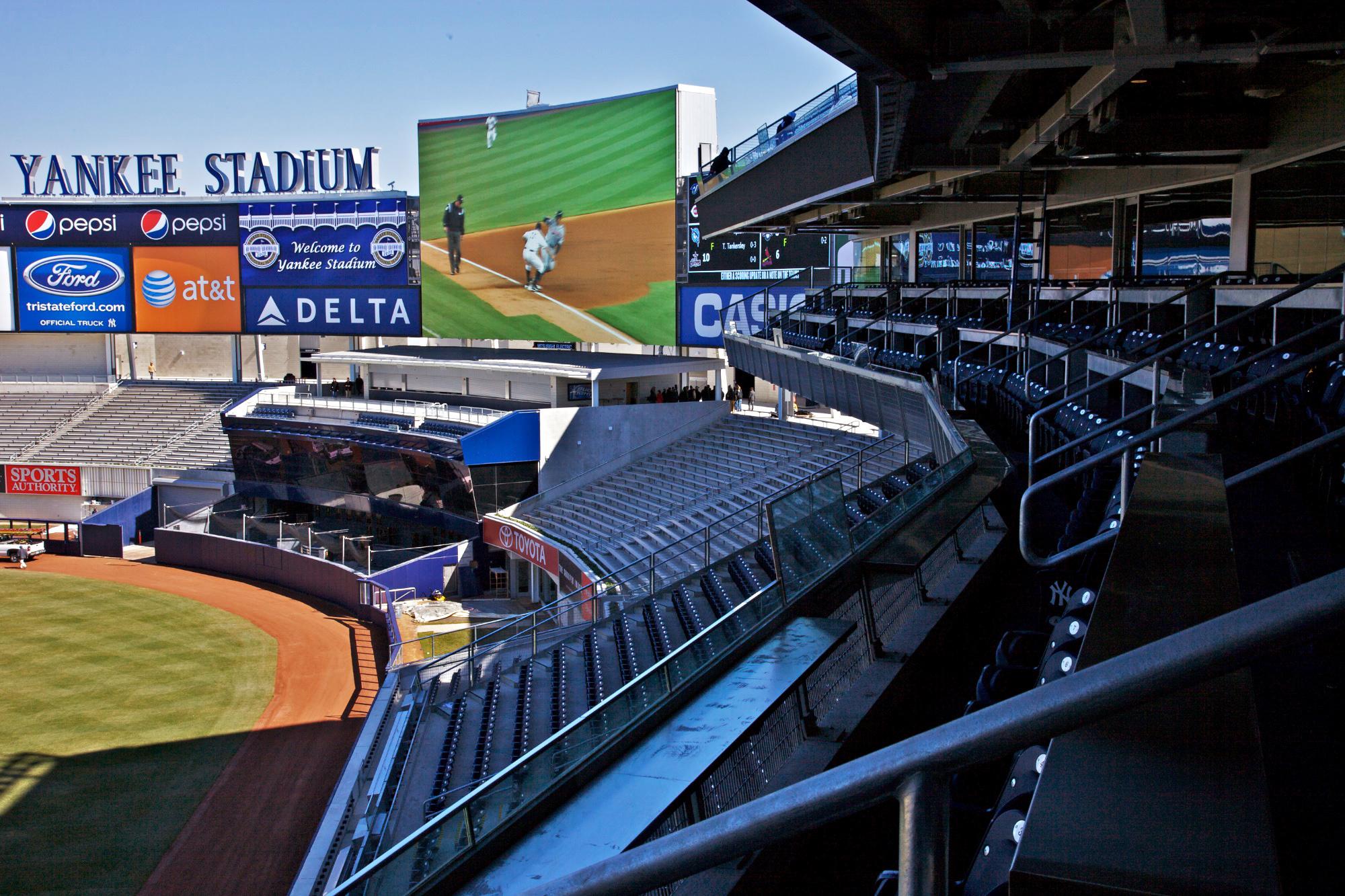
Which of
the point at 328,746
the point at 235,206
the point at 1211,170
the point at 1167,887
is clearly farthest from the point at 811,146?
the point at 235,206

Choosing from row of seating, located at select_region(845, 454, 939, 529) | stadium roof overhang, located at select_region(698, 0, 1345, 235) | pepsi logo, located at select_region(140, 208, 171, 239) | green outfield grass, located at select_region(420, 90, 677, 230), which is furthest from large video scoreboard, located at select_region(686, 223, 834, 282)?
row of seating, located at select_region(845, 454, 939, 529)

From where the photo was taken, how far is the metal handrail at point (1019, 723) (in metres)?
0.95

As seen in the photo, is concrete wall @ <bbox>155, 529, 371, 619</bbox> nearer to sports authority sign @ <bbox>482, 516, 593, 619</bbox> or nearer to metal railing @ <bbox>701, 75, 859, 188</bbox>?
sports authority sign @ <bbox>482, 516, 593, 619</bbox>

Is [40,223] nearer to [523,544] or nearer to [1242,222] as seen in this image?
[523,544]

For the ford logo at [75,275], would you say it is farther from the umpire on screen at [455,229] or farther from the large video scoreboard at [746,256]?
the large video scoreboard at [746,256]

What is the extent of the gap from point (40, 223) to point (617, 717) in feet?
117

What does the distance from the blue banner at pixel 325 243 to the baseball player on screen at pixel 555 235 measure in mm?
4669

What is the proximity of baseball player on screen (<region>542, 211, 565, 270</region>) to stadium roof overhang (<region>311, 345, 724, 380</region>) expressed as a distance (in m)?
2.76

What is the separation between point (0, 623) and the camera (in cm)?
2005

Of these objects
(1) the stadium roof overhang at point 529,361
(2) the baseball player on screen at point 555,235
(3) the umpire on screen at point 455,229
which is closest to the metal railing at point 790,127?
(1) the stadium roof overhang at point 529,361

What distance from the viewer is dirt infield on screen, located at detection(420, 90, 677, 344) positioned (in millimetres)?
27688

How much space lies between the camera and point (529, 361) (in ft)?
90.3

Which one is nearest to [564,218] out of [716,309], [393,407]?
[716,309]

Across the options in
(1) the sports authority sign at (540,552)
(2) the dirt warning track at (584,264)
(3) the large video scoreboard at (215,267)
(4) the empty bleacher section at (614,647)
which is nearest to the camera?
(4) the empty bleacher section at (614,647)
